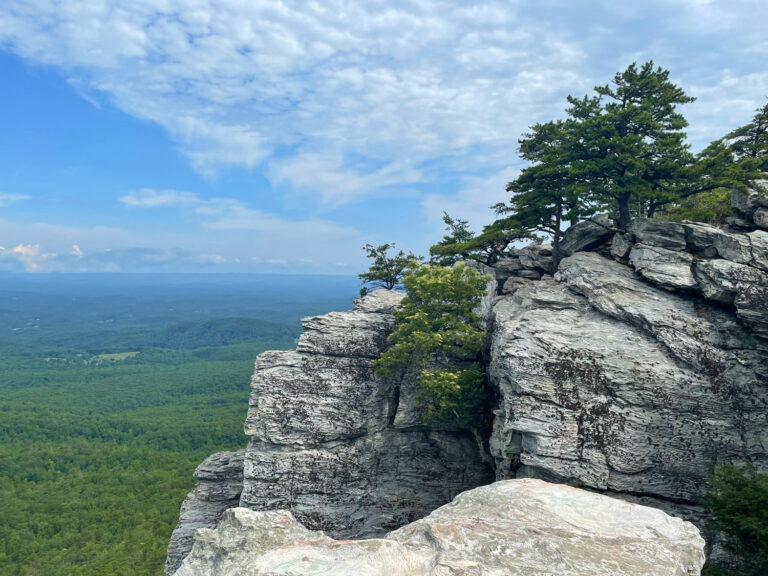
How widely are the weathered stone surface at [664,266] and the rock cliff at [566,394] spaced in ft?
0.30

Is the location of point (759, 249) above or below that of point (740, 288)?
A: above

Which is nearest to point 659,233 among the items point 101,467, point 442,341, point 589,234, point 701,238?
point 701,238

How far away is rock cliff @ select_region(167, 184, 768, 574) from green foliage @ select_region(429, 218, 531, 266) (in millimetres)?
2247

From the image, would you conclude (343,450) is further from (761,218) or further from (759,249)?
(761,218)

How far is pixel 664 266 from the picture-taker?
25.1 m

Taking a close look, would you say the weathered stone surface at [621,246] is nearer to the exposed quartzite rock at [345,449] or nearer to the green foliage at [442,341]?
the green foliage at [442,341]

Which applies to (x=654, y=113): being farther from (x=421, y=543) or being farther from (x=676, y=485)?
(x=421, y=543)

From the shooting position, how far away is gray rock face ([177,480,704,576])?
10555mm

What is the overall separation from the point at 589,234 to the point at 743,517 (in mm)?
19855

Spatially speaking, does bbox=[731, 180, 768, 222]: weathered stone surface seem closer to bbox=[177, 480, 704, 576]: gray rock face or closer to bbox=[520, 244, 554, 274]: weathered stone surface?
bbox=[520, 244, 554, 274]: weathered stone surface

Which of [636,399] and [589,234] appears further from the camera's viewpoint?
[589,234]

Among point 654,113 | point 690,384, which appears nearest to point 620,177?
point 654,113

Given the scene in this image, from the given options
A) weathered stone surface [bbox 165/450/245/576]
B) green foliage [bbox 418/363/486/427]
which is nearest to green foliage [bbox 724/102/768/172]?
green foliage [bbox 418/363/486/427]

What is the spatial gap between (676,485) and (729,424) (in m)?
3.80
